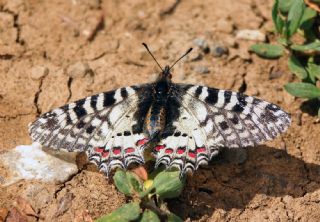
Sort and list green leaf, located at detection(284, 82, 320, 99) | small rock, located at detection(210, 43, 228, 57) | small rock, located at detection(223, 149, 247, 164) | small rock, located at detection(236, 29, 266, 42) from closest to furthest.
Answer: small rock, located at detection(223, 149, 247, 164) < green leaf, located at detection(284, 82, 320, 99) < small rock, located at detection(210, 43, 228, 57) < small rock, located at detection(236, 29, 266, 42)

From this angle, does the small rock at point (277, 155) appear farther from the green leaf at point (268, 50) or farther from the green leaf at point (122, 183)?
the green leaf at point (122, 183)

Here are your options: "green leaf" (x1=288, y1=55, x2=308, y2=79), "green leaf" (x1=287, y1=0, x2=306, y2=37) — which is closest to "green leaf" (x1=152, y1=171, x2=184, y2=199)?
"green leaf" (x1=288, y1=55, x2=308, y2=79)

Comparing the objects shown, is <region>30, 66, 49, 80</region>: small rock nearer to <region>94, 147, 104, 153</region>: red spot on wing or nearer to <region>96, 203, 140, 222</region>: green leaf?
<region>94, 147, 104, 153</region>: red spot on wing

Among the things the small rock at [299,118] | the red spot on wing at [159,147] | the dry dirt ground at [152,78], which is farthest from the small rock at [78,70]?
the small rock at [299,118]

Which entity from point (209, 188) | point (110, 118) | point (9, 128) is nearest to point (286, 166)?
point (209, 188)

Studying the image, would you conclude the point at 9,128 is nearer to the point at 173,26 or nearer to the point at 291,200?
the point at 173,26

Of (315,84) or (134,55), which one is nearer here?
(315,84)

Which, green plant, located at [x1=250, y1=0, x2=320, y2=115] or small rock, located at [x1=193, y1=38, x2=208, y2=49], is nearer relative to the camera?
green plant, located at [x1=250, y1=0, x2=320, y2=115]

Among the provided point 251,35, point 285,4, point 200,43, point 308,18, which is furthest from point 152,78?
point 308,18
